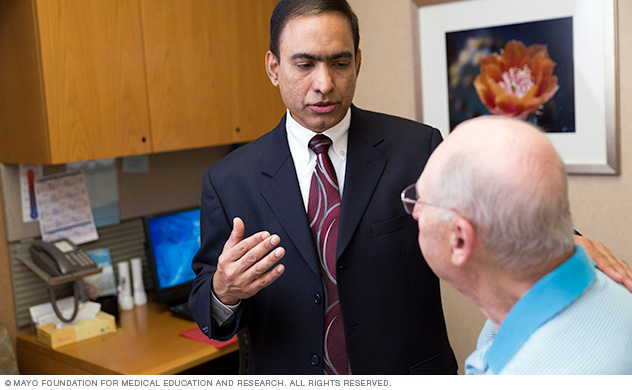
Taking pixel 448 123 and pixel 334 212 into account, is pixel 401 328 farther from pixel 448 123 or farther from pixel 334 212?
pixel 448 123

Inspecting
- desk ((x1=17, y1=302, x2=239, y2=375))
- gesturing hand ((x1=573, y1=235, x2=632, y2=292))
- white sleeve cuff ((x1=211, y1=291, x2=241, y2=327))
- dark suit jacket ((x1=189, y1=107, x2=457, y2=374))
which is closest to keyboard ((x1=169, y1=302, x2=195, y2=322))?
desk ((x1=17, y1=302, x2=239, y2=375))

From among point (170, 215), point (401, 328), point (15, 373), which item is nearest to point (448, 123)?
point (170, 215)

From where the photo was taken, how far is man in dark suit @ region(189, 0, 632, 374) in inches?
60.5

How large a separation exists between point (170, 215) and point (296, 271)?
4.88 feet

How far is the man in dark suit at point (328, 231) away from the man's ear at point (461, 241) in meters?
0.60

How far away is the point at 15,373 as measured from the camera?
7.59 ft

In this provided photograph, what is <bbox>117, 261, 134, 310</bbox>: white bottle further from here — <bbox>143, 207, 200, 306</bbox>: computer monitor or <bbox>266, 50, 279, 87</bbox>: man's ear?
<bbox>266, 50, 279, 87</bbox>: man's ear

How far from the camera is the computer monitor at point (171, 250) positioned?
9.22 feet

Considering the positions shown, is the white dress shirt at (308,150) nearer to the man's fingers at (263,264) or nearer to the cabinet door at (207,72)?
the man's fingers at (263,264)

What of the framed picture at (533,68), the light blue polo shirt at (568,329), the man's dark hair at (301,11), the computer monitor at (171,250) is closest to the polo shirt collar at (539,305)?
the light blue polo shirt at (568,329)

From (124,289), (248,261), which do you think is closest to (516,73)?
(248,261)

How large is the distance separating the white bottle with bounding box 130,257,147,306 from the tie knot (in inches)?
60.1

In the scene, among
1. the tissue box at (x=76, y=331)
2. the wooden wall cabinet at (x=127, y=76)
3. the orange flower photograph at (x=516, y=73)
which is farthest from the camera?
the orange flower photograph at (x=516, y=73)

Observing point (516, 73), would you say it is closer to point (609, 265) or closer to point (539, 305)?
point (609, 265)
